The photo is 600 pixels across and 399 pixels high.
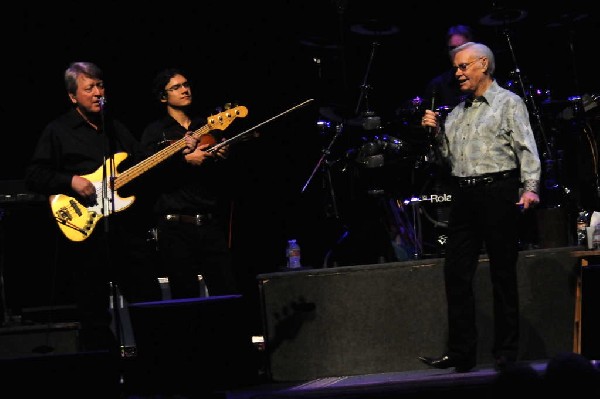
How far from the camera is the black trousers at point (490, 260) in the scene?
A: 5926 millimetres

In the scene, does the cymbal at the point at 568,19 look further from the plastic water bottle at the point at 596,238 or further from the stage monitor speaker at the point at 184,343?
the stage monitor speaker at the point at 184,343

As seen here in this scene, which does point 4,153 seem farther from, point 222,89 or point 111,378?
point 111,378

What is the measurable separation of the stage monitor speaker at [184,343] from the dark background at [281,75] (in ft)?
9.28

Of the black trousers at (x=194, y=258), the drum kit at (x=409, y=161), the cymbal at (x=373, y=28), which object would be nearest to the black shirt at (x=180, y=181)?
the black trousers at (x=194, y=258)

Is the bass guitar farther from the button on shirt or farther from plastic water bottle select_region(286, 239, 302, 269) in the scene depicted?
plastic water bottle select_region(286, 239, 302, 269)

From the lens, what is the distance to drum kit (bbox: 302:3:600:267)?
840 cm

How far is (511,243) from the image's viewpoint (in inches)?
235

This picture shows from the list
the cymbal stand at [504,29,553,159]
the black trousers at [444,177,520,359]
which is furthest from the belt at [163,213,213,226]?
the cymbal stand at [504,29,553,159]

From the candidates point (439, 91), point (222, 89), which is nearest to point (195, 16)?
point (222, 89)

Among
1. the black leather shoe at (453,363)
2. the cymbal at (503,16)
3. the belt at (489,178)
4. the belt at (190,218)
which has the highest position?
the cymbal at (503,16)

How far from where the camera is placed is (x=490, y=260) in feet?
19.8

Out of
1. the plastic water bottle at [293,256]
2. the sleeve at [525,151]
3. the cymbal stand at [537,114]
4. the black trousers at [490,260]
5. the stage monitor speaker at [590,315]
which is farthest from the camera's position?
the cymbal stand at [537,114]

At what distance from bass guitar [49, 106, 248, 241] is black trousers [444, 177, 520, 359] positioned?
6.36 ft

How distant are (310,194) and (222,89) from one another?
59.9 inches
